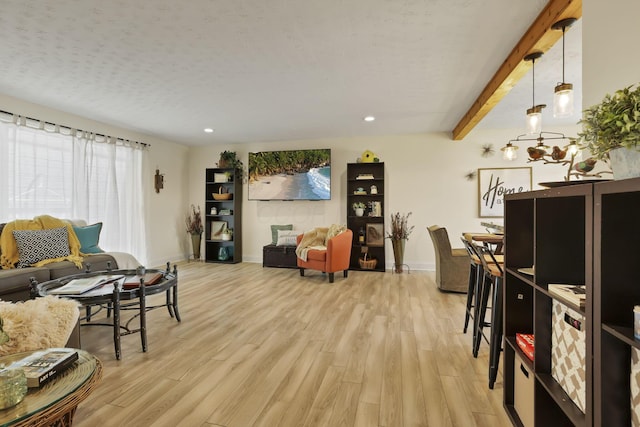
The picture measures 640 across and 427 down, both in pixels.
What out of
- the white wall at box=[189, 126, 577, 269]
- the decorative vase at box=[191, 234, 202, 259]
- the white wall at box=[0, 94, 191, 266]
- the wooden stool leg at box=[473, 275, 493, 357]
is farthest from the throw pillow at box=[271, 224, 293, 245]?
the wooden stool leg at box=[473, 275, 493, 357]

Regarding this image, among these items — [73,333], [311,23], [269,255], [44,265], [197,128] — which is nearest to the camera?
[73,333]

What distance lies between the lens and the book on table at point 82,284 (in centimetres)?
230

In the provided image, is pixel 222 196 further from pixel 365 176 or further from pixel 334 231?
pixel 365 176

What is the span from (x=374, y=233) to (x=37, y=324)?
485cm

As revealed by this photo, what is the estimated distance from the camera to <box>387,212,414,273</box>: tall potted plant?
545 cm

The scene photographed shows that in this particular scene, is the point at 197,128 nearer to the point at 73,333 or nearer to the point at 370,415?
the point at 73,333

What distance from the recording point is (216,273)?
17.5 feet

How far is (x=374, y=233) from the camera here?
5.71 m

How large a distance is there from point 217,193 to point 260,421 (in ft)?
17.9

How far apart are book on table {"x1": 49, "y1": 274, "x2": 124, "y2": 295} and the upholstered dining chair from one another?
3692mm

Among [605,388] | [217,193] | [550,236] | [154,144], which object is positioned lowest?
[605,388]

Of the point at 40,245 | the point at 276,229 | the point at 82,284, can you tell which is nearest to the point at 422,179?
the point at 276,229

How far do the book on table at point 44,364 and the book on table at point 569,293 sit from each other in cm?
186

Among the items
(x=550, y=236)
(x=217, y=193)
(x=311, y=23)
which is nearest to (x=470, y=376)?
(x=550, y=236)
